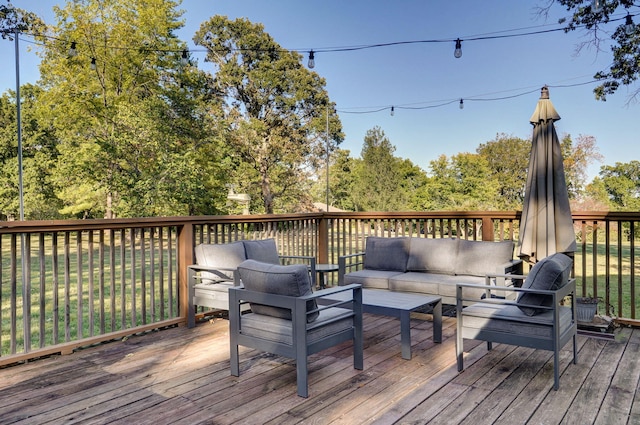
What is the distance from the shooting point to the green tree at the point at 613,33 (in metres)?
7.43

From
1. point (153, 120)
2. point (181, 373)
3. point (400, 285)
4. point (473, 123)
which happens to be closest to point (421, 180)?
point (473, 123)

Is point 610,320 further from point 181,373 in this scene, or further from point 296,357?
point 181,373

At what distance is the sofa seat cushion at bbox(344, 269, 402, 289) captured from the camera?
4547mm

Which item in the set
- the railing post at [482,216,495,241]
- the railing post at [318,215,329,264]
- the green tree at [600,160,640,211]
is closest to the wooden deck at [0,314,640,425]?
the railing post at [482,216,495,241]

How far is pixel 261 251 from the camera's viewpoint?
459 cm

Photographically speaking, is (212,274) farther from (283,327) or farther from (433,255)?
(433,255)

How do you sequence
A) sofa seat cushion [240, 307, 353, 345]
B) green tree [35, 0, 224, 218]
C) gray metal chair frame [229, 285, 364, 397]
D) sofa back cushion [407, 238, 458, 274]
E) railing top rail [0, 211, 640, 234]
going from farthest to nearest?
1. green tree [35, 0, 224, 218]
2. sofa back cushion [407, 238, 458, 274]
3. railing top rail [0, 211, 640, 234]
4. sofa seat cushion [240, 307, 353, 345]
5. gray metal chair frame [229, 285, 364, 397]

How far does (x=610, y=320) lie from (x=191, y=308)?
12.8 feet

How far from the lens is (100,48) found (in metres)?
14.5

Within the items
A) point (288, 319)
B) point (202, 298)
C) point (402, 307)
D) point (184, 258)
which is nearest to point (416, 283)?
point (402, 307)

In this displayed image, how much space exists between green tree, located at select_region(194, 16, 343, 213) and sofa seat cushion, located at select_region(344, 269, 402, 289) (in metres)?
14.5

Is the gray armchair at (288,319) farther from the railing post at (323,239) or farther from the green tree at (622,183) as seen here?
the green tree at (622,183)

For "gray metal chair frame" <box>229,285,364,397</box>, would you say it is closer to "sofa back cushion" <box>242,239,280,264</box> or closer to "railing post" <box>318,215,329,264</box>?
"sofa back cushion" <box>242,239,280,264</box>

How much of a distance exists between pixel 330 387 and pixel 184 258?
7.42ft
